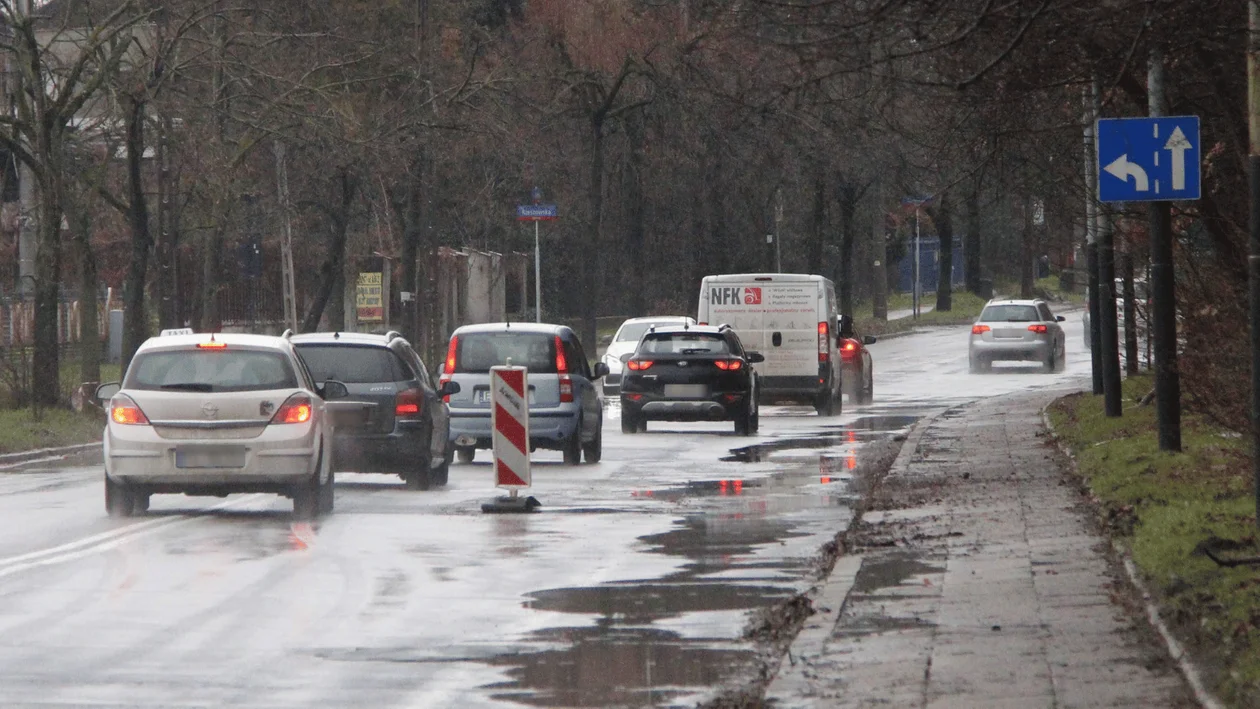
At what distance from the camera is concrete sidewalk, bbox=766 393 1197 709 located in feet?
25.7

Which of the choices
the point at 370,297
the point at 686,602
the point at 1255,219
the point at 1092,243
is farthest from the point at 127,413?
the point at 370,297

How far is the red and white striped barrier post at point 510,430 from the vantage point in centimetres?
1678

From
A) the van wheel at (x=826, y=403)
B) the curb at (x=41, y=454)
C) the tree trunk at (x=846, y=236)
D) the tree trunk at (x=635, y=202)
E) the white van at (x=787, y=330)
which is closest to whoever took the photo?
the curb at (x=41, y=454)

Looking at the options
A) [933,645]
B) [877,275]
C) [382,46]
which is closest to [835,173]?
[877,275]

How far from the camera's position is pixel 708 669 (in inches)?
348

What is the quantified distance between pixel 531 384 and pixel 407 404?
358 centimetres

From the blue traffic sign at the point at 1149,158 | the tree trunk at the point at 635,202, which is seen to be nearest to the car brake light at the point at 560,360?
the blue traffic sign at the point at 1149,158

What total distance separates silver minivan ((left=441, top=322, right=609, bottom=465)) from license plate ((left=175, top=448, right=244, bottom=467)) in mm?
6758

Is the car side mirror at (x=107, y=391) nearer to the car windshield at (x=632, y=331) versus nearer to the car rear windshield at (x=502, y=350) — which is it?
the car rear windshield at (x=502, y=350)

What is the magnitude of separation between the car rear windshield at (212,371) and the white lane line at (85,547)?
108 cm

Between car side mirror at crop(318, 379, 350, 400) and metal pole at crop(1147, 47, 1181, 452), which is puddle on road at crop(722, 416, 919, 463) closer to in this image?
car side mirror at crop(318, 379, 350, 400)

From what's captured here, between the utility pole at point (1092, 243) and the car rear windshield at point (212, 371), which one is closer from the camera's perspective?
the car rear windshield at point (212, 371)

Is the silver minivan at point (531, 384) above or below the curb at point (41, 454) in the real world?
above

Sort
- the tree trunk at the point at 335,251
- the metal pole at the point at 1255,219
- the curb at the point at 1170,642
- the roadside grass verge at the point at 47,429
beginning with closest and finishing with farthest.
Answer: the curb at the point at 1170,642, the metal pole at the point at 1255,219, the roadside grass verge at the point at 47,429, the tree trunk at the point at 335,251
